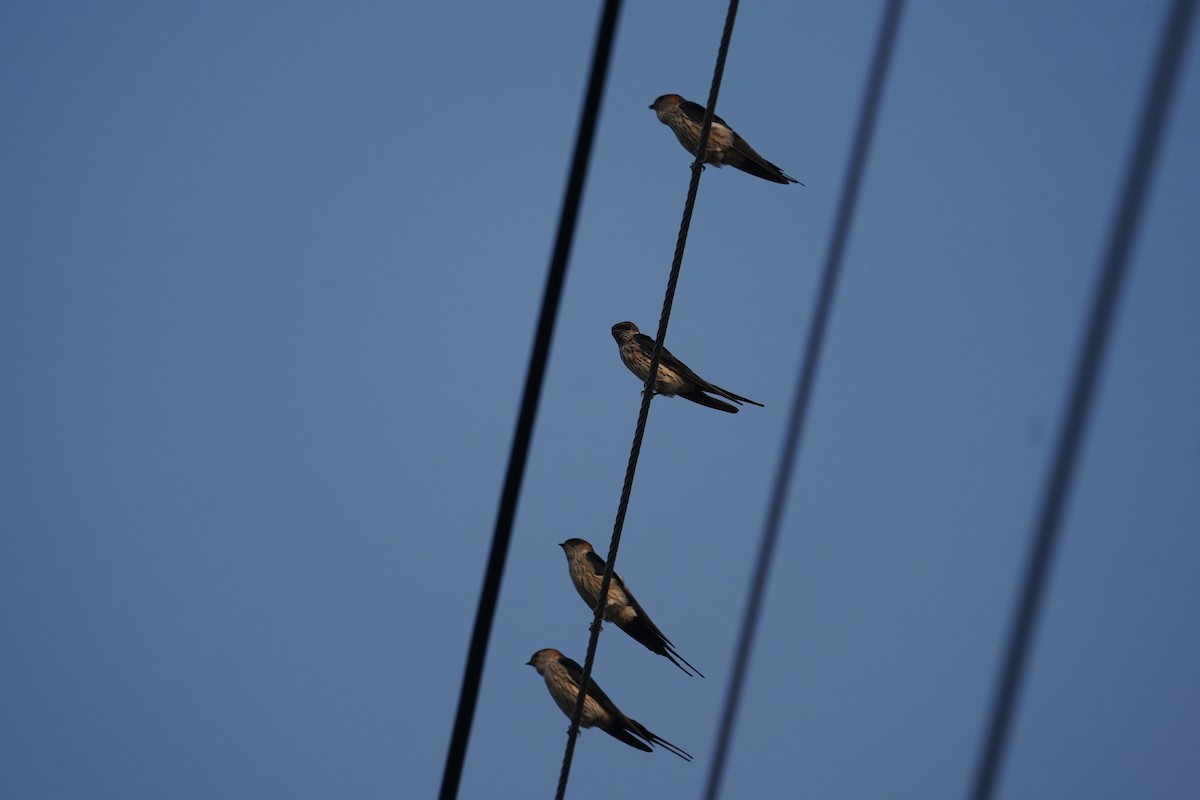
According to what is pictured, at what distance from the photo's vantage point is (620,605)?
8.99 feet

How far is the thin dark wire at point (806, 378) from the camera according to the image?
4723 mm

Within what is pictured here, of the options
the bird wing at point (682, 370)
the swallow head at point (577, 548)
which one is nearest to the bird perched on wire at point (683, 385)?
the bird wing at point (682, 370)

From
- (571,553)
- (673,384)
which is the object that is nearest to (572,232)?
(673,384)

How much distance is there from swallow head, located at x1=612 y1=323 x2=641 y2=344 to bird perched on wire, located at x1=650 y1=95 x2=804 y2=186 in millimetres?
579

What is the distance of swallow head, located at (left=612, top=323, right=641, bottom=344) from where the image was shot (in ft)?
10.6

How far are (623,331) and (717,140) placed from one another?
2.23 feet

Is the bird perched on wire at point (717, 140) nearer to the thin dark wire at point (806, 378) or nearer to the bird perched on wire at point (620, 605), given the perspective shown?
the bird perched on wire at point (620, 605)

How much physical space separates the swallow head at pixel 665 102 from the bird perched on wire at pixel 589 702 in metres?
1.82

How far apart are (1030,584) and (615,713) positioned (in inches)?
96.2

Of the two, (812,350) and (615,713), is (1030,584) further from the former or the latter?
(615,713)

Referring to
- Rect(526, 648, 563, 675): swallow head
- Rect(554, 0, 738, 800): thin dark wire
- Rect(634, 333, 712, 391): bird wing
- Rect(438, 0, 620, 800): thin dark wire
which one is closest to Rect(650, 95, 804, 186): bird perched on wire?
Rect(634, 333, 712, 391): bird wing

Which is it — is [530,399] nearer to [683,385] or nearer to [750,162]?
[683,385]

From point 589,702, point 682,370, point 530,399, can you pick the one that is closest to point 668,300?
point 530,399

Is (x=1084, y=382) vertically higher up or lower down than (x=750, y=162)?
lower down
